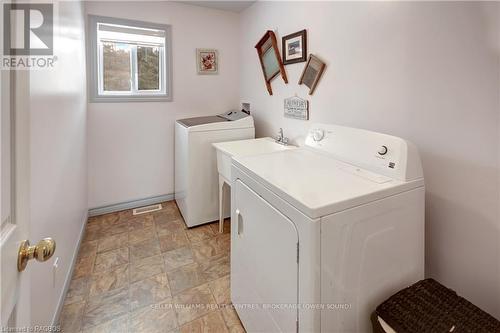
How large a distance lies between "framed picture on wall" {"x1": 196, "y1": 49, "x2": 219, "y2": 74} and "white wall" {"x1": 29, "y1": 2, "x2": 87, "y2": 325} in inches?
45.8

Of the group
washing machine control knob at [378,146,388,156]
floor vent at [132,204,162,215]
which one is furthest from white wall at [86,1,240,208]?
washing machine control knob at [378,146,388,156]

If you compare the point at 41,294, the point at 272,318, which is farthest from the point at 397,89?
the point at 41,294

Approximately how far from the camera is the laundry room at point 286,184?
92 cm

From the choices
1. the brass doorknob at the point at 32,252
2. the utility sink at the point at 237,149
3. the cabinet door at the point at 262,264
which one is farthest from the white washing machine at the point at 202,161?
the brass doorknob at the point at 32,252

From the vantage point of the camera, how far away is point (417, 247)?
1.16 metres

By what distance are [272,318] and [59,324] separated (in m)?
1.24

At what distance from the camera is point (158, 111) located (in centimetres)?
288

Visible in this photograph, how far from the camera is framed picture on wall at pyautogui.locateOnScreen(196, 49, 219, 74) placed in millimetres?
2973

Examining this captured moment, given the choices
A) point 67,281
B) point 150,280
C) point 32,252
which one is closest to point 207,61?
point 150,280

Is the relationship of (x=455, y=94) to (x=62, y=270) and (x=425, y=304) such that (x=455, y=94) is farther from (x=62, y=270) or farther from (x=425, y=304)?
(x=62, y=270)

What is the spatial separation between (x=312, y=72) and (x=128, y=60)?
204 cm

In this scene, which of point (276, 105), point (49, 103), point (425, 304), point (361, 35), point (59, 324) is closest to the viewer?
point (425, 304)

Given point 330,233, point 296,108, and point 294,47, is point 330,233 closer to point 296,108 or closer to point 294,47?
point 296,108

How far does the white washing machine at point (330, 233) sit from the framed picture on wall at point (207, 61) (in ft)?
6.62
